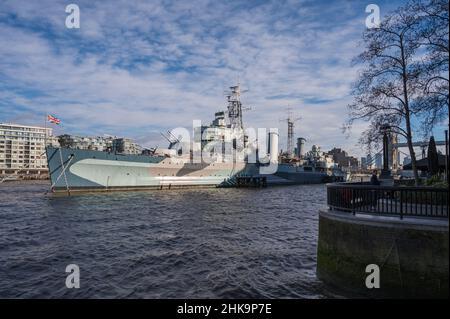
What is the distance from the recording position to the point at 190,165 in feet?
211

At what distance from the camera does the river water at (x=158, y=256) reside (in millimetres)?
10938

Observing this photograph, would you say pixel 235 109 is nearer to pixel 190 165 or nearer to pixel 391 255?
pixel 190 165

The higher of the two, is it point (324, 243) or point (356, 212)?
point (356, 212)

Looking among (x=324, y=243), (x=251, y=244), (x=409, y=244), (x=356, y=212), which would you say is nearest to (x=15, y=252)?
(x=251, y=244)

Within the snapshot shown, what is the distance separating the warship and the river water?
19809 mm

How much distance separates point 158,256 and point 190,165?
162 feet

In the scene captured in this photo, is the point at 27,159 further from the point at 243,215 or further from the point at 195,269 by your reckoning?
the point at 195,269

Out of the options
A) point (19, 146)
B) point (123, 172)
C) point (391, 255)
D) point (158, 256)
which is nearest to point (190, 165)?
point (123, 172)

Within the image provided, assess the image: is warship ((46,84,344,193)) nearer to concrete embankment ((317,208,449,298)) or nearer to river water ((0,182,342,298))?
river water ((0,182,342,298))

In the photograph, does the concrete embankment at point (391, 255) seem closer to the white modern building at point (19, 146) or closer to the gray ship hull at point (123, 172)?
the gray ship hull at point (123, 172)

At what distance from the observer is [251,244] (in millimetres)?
17766

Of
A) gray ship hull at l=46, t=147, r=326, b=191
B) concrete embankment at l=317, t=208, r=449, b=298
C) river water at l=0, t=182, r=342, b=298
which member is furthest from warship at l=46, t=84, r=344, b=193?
concrete embankment at l=317, t=208, r=449, b=298

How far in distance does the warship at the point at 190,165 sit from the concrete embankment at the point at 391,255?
138 feet

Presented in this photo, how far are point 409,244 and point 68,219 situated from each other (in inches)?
894
